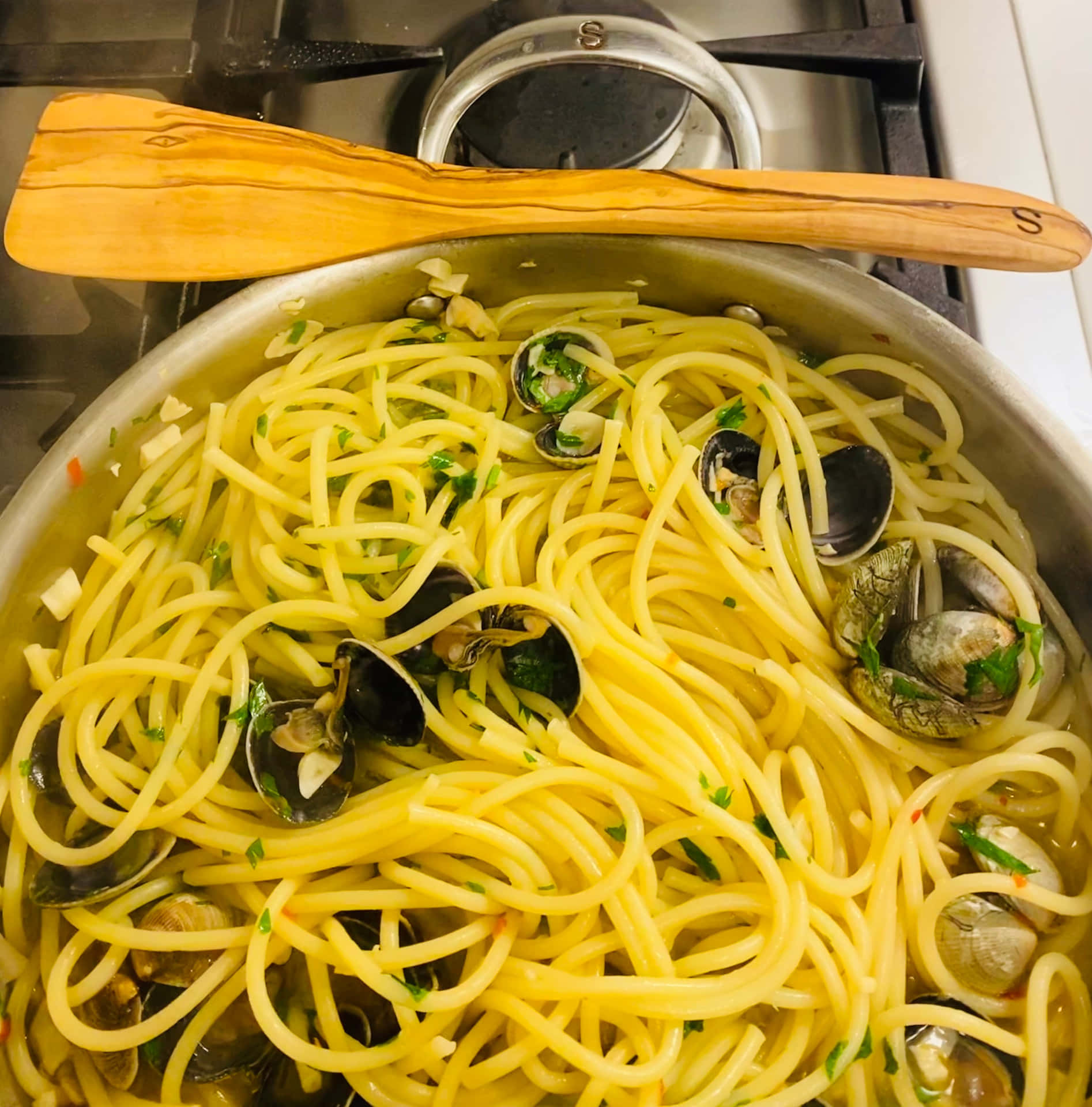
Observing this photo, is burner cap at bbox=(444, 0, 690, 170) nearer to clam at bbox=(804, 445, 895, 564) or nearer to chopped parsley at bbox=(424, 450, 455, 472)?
chopped parsley at bbox=(424, 450, 455, 472)

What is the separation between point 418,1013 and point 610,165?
2144 millimetres

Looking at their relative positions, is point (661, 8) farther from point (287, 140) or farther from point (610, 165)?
point (287, 140)

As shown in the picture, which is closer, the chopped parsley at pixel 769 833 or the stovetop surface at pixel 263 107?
the chopped parsley at pixel 769 833

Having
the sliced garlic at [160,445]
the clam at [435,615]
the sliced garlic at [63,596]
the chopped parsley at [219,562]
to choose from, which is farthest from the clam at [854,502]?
the sliced garlic at [63,596]

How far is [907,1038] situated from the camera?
182cm

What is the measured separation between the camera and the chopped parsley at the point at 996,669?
6.31 feet

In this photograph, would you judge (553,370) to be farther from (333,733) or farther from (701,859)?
(701,859)

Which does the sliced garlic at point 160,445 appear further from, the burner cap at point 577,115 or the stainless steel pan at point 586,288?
the burner cap at point 577,115

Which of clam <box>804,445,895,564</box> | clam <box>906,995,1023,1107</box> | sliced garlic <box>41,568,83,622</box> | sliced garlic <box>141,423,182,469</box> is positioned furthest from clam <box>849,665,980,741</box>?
sliced garlic <box>41,568,83,622</box>

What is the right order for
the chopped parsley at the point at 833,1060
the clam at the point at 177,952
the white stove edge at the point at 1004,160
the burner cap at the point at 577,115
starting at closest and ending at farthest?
the chopped parsley at the point at 833,1060 → the clam at the point at 177,952 → the white stove edge at the point at 1004,160 → the burner cap at the point at 577,115

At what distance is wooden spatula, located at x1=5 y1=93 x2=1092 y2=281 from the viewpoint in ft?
6.88

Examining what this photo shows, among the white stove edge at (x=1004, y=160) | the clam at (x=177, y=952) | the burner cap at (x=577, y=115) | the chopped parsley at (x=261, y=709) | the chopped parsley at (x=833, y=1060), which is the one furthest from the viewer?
the burner cap at (x=577, y=115)

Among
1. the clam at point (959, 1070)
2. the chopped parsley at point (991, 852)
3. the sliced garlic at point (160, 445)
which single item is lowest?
the clam at point (959, 1070)

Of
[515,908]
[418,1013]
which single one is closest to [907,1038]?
[515,908]
